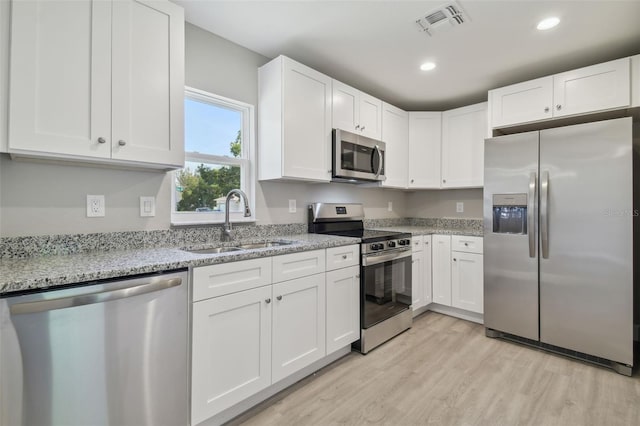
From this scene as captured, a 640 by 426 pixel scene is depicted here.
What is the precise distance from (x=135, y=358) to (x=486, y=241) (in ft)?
9.07

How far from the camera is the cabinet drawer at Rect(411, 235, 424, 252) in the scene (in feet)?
10.2

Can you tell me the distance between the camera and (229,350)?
1.64m

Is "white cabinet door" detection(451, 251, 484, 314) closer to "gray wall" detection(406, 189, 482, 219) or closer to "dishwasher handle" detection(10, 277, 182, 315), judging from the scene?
"gray wall" detection(406, 189, 482, 219)

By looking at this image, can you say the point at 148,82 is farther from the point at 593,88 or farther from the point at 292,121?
the point at 593,88

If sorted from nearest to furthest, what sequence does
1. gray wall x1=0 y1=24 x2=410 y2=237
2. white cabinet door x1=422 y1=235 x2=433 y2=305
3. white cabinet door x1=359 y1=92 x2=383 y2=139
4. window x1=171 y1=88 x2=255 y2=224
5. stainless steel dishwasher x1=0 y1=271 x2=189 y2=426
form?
stainless steel dishwasher x1=0 y1=271 x2=189 y2=426, gray wall x1=0 y1=24 x2=410 y2=237, window x1=171 y1=88 x2=255 y2=224, white cabinet door x1=359 y1=92 x2=383 y2=139, white cabinet door x1=422 y1=235 x2=433 y2=305

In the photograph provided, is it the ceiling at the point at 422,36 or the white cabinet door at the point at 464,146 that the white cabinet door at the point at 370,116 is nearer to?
the ceiling at the point at 422,36

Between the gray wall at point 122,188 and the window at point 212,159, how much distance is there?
0.32 feet

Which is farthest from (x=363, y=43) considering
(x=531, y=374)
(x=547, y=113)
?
(x=531, y=374)

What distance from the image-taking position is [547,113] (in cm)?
268

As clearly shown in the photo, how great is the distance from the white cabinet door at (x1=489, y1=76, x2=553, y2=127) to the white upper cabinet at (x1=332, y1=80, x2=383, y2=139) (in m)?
1.09

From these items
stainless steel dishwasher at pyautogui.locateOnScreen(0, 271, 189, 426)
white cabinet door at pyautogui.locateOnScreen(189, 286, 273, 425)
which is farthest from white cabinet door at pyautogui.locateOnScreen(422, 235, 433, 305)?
stainless steel dishwasher at pyautogui.locateOnScreen(0, 271, 189, 426)

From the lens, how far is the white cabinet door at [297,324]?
6.17 feet

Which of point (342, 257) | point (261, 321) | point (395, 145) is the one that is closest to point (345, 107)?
point (395, 145)

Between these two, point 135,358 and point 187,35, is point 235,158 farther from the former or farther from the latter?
point 135,358
